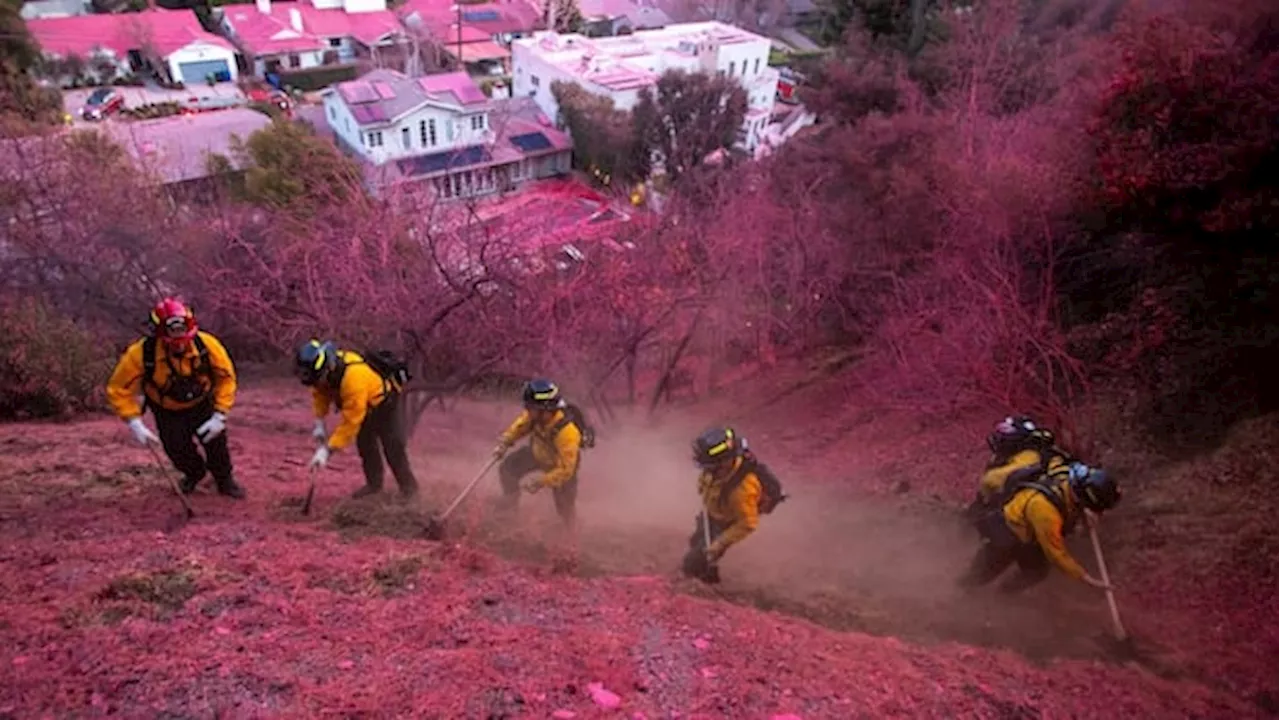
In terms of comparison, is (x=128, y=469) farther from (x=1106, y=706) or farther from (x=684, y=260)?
(x=684, y=260)

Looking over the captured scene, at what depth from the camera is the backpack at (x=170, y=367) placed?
6715 millimetres

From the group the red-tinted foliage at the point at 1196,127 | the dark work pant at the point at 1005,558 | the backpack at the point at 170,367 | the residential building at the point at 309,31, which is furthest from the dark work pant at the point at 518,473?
the residential building at the point at 309,31

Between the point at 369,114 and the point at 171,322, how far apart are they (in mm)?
25894

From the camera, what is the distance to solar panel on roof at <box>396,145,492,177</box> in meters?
30.0

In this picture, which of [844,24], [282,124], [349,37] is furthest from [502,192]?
[349,37]

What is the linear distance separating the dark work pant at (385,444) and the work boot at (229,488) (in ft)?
3.82

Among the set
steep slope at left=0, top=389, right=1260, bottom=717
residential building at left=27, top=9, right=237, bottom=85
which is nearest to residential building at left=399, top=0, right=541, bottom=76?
residential building at left=27, top=9, right=237, bottom=85

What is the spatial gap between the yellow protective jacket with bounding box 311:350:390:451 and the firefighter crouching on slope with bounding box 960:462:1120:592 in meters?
5.50

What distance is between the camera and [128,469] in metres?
8.18

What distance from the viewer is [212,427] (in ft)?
23.4

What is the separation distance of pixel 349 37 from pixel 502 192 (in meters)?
31.5

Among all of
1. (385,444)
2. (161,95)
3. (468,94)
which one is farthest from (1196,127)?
(161,95)

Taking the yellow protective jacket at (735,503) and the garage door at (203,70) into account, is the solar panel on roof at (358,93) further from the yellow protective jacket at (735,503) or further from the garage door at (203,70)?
the yellow protective jacket at (735,503)

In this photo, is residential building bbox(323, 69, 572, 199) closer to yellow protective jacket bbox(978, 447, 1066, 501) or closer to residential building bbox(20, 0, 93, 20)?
residential building bbox(20, 0, 93, 20)
